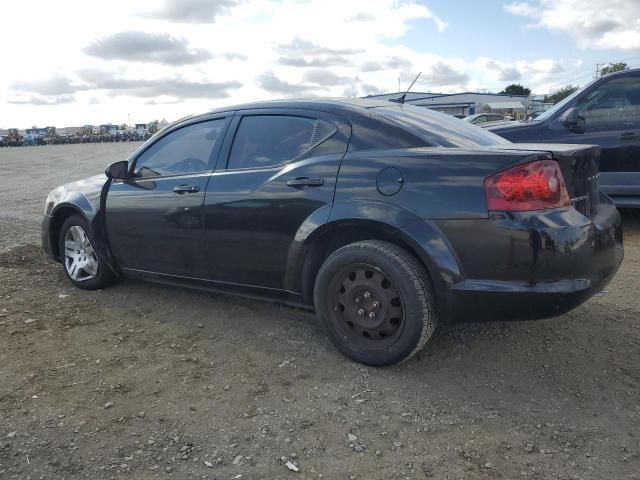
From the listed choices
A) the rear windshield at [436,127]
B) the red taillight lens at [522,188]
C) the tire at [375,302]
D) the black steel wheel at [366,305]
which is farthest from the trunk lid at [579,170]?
the black steel wheel at [366,305]

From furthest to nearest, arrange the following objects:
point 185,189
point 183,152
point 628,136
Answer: point 628,136
point 183,152
point 185,189

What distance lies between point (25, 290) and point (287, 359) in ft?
9.61

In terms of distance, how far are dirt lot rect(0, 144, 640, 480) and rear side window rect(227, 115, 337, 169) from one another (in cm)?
121

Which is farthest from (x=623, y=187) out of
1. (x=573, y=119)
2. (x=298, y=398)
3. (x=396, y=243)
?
(x=298, y=398)

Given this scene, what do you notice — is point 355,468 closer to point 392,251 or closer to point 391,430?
point 391,430

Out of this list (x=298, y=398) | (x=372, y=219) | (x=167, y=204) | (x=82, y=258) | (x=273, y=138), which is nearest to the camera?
(x=298, y=398)

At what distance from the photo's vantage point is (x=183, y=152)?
433 cm

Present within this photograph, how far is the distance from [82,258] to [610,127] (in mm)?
5833

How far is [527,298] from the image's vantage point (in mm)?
2912

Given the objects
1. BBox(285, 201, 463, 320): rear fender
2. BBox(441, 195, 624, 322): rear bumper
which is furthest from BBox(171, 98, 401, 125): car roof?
BBox(441, 195, 624, 322): rear bumper

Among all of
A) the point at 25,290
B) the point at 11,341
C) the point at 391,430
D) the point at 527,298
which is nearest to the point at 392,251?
the point at 527,298

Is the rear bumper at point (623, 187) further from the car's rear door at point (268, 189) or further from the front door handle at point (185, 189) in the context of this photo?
the front door handle at point (185, 189)

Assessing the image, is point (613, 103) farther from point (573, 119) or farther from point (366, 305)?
point (366, 305)

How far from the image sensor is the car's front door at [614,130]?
6.29 m
